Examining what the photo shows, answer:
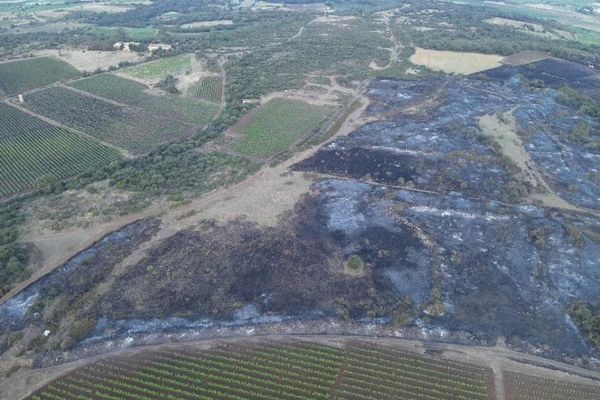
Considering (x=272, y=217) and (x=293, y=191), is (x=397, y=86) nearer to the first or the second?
(x=293, y=191)

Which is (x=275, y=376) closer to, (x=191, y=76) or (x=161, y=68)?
(x=191, y=76)

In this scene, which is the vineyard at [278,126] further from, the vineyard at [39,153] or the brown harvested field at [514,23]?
the brown harvested field at [514,23]

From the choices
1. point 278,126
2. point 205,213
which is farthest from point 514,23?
point 205,213

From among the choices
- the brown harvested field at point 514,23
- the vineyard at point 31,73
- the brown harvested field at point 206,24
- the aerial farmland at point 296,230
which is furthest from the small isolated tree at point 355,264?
the brown harvested field at point 514,23

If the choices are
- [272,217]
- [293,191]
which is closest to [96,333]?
[272,217]

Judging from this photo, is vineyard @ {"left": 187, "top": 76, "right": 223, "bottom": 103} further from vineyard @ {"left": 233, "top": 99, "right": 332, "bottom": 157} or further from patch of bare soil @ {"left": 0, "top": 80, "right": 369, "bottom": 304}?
patch of bare soil @ {"left": 0, "top": 80, "right": 369, "bottom": 304}

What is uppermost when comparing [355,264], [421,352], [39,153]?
[39,153]
